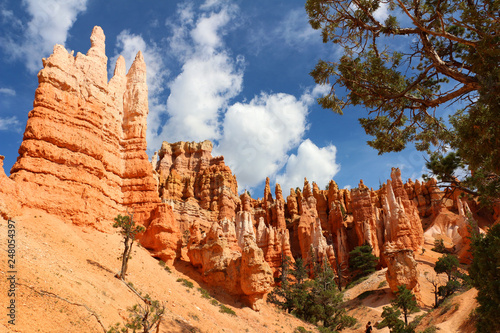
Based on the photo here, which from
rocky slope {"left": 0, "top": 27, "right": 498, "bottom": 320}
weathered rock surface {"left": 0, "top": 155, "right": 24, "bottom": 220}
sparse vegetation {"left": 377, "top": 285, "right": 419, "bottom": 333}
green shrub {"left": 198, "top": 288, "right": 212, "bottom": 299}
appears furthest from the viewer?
green shrub {"left": 198, "top": 288, "right": 212, "bottom": 299}

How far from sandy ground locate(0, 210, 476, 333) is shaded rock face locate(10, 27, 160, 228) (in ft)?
8.29

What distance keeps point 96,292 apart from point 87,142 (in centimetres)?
1549

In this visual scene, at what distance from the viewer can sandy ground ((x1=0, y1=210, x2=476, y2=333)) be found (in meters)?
13.1

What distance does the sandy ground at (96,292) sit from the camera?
43.1ft

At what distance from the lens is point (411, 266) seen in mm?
38969

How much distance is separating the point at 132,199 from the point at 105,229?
5.69 m

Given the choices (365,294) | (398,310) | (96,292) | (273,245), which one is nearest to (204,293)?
(96,292)

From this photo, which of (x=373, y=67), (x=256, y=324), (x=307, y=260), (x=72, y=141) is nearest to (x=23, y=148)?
(x=72, y=141)

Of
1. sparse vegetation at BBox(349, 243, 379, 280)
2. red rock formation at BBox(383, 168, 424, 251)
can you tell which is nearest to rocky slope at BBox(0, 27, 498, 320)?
red rock formation at BBox(383, 168, 424, 251)

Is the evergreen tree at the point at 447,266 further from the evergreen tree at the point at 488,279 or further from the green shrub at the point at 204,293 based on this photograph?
the evergreen tree at the point at 488,279

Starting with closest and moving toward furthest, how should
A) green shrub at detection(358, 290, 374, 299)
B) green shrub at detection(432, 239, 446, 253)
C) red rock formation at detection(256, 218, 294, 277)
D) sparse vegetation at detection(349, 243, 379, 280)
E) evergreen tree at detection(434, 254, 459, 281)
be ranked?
evergreen tree at detection(434, 254, 459, 281), green shrub at detection(358, 290, 374, 299), sparse vegetation at detection(349, 243, 379, 280), red rock formation at detection(256, 218, 294, 277), green shrub at detection(432, 239, 446, 253)

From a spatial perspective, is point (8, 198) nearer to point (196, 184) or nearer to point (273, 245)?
point (273, 245)

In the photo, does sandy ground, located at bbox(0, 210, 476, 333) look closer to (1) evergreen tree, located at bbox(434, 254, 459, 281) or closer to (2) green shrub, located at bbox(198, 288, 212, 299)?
A: (2) green shrub, located at bbox(198, 288, 212, 299)

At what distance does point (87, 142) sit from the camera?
95.3 ft
